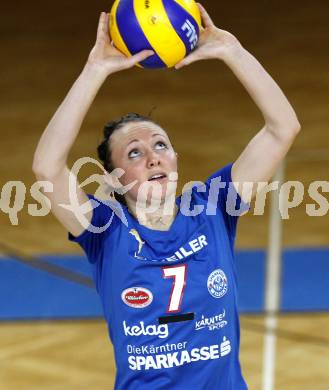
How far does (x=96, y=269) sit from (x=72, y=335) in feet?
9.13

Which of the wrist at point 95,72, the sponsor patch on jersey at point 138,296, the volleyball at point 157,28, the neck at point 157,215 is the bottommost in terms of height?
the sponsor patch on jersey at point 138,296

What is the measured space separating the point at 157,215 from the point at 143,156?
22 centimetres

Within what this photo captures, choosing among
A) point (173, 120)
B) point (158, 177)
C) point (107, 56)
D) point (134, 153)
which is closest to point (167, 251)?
point (158, 177)

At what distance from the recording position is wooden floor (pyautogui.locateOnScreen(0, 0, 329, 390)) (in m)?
5.90

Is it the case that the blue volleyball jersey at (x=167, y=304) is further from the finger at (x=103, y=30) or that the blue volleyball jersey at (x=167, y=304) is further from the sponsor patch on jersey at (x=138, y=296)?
the finger at (x=103, y=30)

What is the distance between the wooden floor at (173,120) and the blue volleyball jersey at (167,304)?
85.9 inches

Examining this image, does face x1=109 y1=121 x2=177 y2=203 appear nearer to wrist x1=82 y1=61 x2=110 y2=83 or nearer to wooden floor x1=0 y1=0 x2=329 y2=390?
wrist x1=82 y1=61 x2=110 y2=83

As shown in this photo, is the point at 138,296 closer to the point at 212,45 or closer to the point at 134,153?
the point at 134,153

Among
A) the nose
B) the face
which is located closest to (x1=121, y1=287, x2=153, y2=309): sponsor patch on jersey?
the face

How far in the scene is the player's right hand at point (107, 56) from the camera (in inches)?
128

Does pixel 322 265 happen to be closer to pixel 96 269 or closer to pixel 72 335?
pixel 72 335

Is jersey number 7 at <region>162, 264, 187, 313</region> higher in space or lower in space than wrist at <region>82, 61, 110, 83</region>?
lower

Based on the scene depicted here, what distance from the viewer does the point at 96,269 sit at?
354 cm

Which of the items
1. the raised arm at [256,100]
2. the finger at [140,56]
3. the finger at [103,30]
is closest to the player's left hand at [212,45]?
the raised arm at [256,100]
